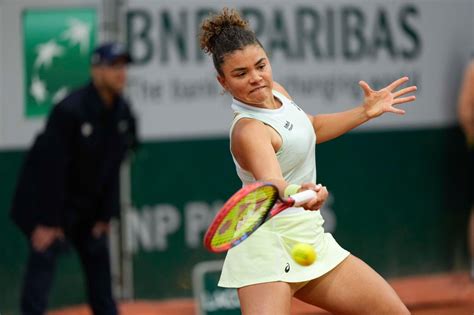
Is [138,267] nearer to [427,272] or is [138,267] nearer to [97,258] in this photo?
[97,258]

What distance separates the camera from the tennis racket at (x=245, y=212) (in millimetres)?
4043

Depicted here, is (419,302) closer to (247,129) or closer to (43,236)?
(43,236)

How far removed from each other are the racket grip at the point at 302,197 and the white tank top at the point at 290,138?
45cm

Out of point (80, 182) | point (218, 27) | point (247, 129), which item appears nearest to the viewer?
point (247, 129)

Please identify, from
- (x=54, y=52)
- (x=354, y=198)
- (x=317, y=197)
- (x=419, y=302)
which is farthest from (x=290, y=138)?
(x=354, y=198)

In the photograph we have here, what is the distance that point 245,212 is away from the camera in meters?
4.26

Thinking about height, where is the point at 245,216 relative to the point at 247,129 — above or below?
below

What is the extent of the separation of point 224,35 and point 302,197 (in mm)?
851

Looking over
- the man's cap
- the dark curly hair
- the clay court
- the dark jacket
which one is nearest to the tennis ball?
the dark curly hair

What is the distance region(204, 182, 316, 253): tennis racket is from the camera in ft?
13.3

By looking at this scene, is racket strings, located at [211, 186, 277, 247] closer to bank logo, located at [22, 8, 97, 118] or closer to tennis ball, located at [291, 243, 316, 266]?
tennis ball, located at [291, 243, 316, 266]

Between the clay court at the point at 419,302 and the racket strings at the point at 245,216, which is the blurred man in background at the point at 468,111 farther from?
the racket strings at the point at 245,216

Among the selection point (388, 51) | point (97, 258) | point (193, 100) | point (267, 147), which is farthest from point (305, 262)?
point (388, 51)

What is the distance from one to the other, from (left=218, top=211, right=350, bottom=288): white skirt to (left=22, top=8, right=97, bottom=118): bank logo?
3.78 m
